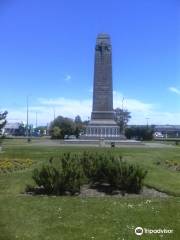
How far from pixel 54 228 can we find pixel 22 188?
593cm

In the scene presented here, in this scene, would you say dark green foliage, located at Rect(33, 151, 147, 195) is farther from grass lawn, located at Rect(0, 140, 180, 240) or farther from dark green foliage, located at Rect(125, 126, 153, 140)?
dark green foliage, located at Rect(125, 126, 153, 140)

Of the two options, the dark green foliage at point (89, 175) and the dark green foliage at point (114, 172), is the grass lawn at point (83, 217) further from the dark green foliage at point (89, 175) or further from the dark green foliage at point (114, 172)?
the dark green foliage at point (114, 172)

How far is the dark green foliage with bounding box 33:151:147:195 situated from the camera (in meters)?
14.7

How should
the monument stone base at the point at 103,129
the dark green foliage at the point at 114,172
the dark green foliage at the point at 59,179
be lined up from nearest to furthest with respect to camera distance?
1. the dark green foliage at the point at 59,179
2. the dark green foliage at the point at 114,172
3. the monument stone base at the point at 103,129

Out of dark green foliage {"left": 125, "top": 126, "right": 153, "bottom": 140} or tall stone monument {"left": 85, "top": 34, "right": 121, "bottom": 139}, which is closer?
tall stone monument {"left": 85, "top": 34, "right": 121, "bottom": 139}

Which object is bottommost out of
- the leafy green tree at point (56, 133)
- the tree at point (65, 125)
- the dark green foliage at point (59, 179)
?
the dark green foliage at point (59, 179)

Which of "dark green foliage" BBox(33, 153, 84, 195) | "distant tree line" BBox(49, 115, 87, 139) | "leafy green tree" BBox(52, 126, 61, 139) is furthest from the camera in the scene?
"distant tree line" BBox(49, 115, 87, 139)

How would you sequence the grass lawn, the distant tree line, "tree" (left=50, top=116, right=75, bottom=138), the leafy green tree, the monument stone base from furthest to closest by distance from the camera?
"tree" (left=50, top=116, right=75, bottom=138) < the distant tree line < the leafy green tree < the monument stone base < the grass lawn

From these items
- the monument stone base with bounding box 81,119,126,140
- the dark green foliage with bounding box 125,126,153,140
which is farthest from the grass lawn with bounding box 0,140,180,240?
the dark green foliage with bounding box 125,126,153,140

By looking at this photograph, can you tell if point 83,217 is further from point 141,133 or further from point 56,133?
point 141,133

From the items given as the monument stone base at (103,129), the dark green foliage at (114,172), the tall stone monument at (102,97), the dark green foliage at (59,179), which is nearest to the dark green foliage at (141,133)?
the tall stone monument at (102,97)

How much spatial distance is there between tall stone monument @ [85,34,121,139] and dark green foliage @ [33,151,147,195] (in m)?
60.7

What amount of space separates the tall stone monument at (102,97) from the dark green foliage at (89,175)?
60.7m

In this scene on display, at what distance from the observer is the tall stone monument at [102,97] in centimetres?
7900
